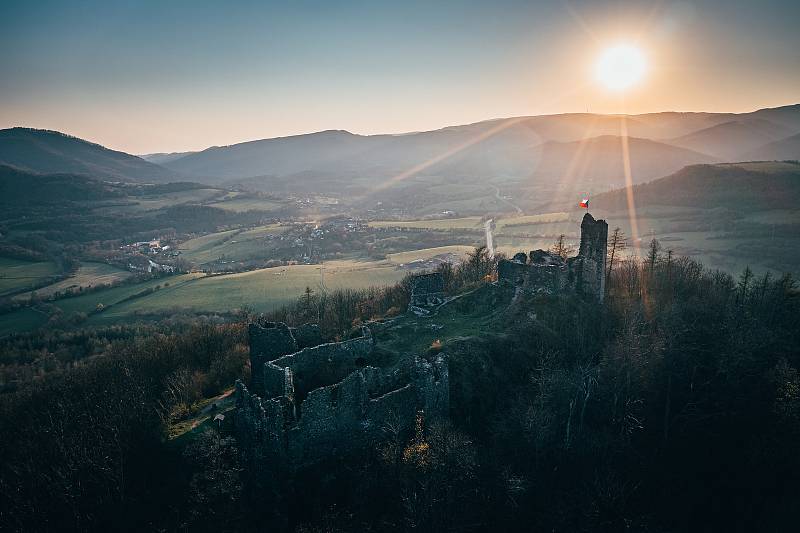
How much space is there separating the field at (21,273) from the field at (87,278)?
421 centimetres

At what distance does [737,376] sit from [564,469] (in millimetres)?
13907

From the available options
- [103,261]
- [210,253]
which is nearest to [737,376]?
[210,253]

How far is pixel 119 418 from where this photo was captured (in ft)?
90.8

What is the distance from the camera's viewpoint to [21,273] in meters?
98.1

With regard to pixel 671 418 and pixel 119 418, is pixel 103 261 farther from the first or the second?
pixel 671 418

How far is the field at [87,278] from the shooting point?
87.9 m

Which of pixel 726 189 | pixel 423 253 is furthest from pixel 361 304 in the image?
pixel 726 189

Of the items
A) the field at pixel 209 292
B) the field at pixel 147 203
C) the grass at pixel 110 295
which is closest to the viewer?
the field at pixel 209 292

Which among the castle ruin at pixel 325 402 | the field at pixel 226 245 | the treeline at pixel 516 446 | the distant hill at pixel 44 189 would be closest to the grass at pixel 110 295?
the field at pixel 226 245

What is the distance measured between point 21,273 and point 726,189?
151 m

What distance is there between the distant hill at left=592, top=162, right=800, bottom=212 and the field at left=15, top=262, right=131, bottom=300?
113833mm

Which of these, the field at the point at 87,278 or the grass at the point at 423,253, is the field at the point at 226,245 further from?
the grass at the point at 423,253

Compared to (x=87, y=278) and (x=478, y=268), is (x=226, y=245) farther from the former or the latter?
(x=478, y=268)

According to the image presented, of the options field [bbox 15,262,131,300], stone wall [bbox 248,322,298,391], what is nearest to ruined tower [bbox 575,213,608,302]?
stone wall [bbox 248,322,298,391]
